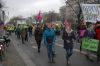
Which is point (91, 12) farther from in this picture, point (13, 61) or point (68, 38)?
point (13, 61)

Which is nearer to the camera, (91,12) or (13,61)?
(13,61)

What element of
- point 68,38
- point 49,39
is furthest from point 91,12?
point 68,38

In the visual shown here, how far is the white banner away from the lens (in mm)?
17438

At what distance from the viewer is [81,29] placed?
22859 mm

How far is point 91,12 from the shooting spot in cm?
1778

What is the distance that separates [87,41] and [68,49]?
67.8 inches

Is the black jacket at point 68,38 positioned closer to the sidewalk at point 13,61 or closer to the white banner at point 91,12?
the sidewalk at point 13,61

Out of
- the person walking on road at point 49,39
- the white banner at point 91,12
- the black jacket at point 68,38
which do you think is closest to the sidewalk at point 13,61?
the person walking on road at point 49,39

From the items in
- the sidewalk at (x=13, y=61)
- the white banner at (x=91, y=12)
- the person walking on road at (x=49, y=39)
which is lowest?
the sidewalk at (x=13, y=61)

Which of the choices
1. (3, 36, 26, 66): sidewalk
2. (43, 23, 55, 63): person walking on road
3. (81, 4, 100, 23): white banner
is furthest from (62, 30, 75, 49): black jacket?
(81, 4, 100, 23): white banner

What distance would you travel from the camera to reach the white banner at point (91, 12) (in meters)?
17.4

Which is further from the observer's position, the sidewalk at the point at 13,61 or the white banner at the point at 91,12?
the white banner at the point at 91,12

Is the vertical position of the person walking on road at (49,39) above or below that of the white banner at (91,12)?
below

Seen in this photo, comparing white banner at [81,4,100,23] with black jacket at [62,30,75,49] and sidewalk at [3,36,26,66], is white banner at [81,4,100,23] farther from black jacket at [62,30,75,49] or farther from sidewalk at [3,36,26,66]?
sidewalk at [3,36,26,66]
